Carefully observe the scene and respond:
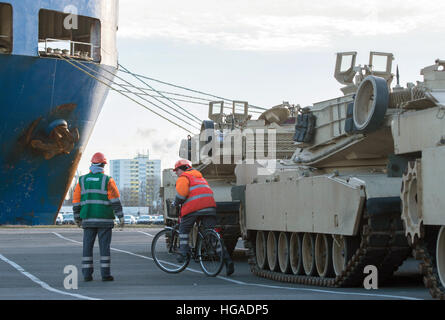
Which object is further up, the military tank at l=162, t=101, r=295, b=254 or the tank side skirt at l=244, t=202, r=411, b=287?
the military tank at l=162, t=101, r=295, b=254

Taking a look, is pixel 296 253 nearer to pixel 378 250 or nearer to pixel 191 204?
pixel 191 204

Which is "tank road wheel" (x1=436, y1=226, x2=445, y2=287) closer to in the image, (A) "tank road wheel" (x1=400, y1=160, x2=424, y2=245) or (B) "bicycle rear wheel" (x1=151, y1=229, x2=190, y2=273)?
(A) "tank road wheel" (x1=400, y1=160, x2=424, y2=245)

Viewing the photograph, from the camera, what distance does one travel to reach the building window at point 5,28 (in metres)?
36.6

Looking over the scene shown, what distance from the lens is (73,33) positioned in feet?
134

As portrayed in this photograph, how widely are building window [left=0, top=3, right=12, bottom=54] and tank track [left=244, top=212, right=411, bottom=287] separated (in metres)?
24.1

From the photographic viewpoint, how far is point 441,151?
11602mm

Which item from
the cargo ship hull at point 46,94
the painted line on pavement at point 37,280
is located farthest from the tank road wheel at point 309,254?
the cargo ship hull at point 46,94

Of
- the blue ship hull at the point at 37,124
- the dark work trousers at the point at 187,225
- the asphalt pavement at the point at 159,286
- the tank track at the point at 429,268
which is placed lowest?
the asphalt pavement at the point at 159,286

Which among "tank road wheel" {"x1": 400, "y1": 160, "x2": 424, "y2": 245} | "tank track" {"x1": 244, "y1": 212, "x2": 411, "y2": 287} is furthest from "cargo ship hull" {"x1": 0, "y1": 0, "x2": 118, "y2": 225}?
"tank road wheel" {"x1": 400, "y1": 160, "x2": 424, "y2": 245}

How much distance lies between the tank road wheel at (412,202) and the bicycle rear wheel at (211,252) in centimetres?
385

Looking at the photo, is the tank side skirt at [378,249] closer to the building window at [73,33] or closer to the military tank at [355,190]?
the military tank at [355,190]

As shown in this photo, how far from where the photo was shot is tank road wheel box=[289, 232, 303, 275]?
16.7m
